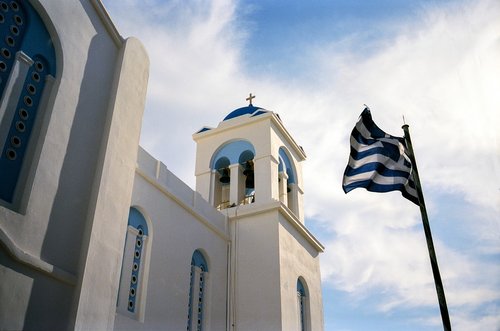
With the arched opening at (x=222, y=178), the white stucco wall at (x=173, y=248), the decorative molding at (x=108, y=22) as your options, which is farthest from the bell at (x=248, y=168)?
the decorative molding at (x=108, y=22)

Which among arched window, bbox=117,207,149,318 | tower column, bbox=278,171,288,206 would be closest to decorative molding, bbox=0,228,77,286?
arched window, bbox=117,207,149,318

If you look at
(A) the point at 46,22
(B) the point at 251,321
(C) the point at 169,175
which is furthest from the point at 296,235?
(A) the point at 46,22

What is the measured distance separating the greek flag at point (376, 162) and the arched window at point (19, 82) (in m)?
4.57

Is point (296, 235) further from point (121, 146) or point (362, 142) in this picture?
point (121, 146)

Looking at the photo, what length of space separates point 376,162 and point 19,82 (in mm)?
5069

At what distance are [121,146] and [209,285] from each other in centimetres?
521

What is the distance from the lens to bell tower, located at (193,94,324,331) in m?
11.6

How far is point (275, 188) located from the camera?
13438 mm

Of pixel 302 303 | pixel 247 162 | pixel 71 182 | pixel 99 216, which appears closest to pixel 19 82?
pixel 71 182

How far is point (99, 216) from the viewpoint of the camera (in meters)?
6.05

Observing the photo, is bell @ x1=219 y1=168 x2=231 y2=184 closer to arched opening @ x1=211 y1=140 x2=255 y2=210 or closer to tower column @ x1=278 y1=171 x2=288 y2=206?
arched opening @ x1=211 y1=140 x2=255 y2=210

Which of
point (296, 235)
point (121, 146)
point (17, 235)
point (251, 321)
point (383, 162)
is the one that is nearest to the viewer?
point (17, 235)

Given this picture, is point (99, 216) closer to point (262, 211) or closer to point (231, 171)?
point (262, 211)

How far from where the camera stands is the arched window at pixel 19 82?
536 centimetres
